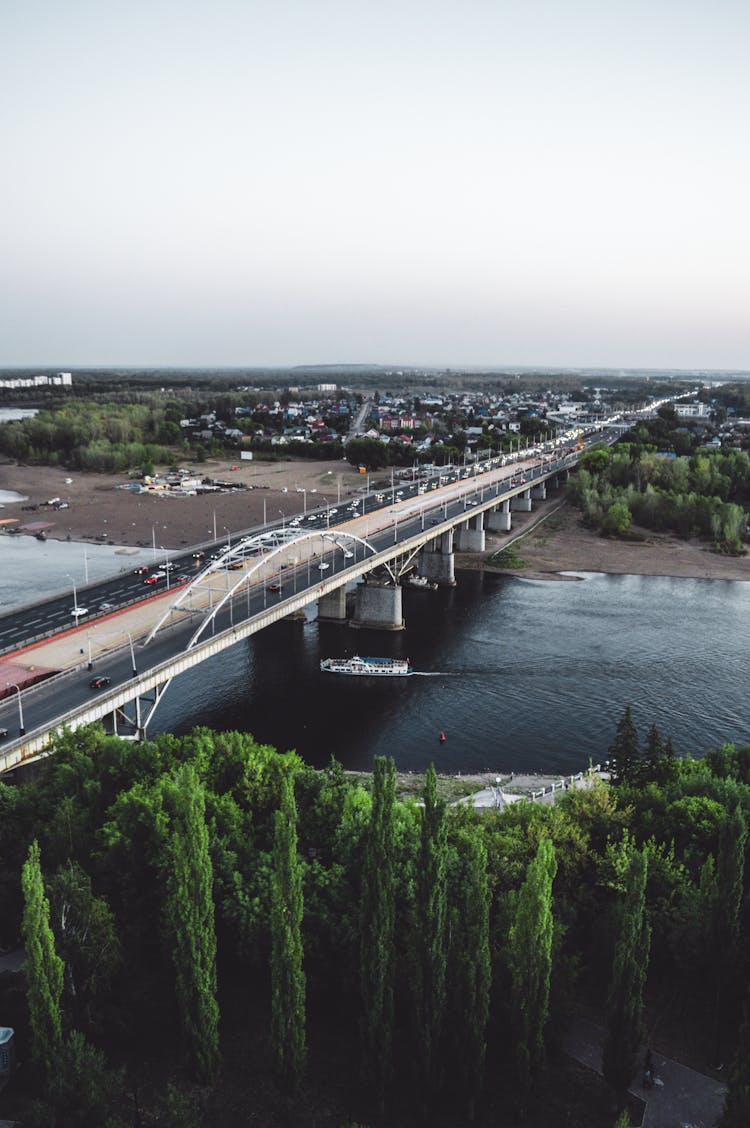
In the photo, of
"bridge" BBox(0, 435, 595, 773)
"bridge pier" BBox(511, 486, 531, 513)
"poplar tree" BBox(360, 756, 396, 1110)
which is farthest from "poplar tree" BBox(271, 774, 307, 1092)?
"bridge pier" BBox(511, 486, 531, 513)

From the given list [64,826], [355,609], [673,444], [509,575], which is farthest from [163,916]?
[673,444]

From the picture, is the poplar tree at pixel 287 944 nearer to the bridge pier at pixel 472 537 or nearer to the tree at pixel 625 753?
the tree at pixel 625 753

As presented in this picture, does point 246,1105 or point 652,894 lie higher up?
point 652,894

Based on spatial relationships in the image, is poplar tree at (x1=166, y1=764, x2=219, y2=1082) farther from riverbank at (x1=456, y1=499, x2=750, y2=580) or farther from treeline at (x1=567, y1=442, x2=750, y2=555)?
treeline at (x1=567, y1=442, x2=750, y2=555)

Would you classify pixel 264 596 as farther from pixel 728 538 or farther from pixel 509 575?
pixel 728 538

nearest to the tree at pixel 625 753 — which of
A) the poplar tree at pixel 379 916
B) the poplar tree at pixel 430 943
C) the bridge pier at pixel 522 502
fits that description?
the poplar tree at pixel 430 943

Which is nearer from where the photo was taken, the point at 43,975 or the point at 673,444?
the point at 43,975
